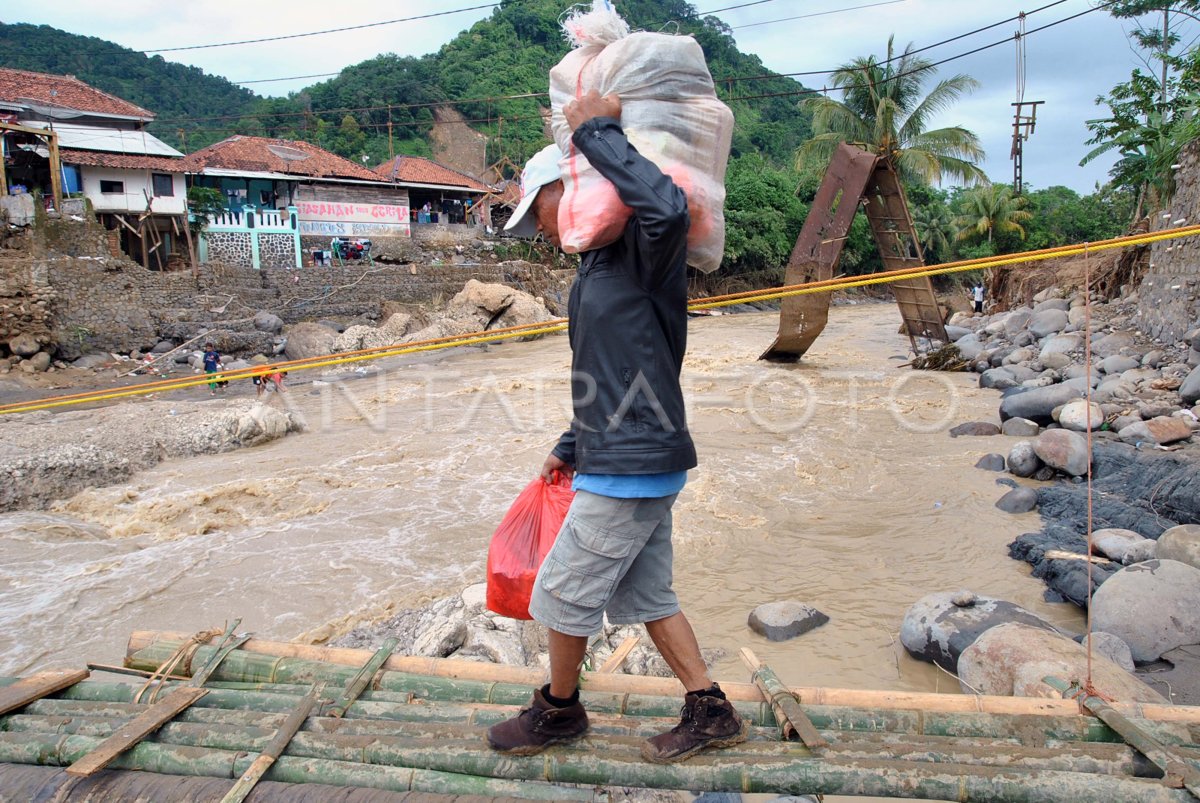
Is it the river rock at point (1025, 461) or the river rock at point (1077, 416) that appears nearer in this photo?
the river rock at point (1025, 461)

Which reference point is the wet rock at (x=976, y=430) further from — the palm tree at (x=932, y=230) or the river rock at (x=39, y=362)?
the palm tree at (x=932, y=230)

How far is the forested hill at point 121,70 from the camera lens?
3778 centimetres

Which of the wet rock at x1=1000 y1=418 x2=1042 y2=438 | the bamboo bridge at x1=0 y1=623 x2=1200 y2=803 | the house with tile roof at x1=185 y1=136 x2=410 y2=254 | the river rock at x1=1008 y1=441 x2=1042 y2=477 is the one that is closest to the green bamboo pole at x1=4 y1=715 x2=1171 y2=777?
the bamboo bridge at x1=0 y1=623 x2=1200 y2=803

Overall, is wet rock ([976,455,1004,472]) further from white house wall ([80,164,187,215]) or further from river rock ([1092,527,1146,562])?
white house wall ([80,164,187,215])

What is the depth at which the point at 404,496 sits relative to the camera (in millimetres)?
7457

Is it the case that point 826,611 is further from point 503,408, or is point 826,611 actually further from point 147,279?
point 147,279

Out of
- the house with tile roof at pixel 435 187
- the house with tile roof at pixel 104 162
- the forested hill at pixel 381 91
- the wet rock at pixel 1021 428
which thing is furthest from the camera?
the forested hill at pixel 381 91

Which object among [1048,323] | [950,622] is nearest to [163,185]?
[1048,323]

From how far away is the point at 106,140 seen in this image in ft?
71.7

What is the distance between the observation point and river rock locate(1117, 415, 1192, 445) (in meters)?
6.72

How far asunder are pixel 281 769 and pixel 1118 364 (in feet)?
33.7

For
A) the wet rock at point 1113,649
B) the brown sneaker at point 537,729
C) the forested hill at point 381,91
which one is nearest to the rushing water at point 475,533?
the wet rock at point 1113,649

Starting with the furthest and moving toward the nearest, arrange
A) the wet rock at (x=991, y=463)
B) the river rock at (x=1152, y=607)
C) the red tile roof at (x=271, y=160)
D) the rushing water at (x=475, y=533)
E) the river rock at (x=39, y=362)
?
the red tile roof at (x=271, y=160), the river rock at (x=39, y=362), the wet rock at (x=991, y=463), the rushing water at (x=475, y=533), the river rock at (x=1152, y=607)

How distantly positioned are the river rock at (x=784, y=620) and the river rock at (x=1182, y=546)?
1.83 meters
